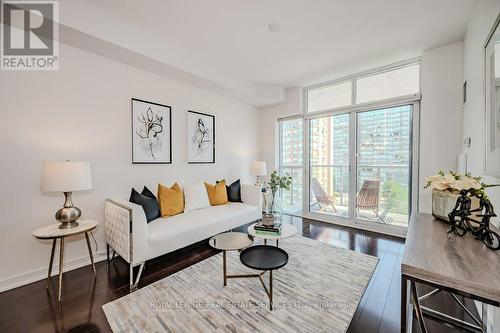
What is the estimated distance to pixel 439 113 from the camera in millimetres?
2914

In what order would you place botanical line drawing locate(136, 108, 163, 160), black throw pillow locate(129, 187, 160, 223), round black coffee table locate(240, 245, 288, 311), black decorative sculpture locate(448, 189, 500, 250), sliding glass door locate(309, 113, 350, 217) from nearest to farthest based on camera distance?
1. black decorative sculpture locate(448, 189, 500, 250)
2. round black coffee table locate(240, 245, 288, 311)
3. black throw pillow locate(129, 187, 160, 223)
4. botanical line drawing locate(136, 108, 163, 160)
5. sliding glass door locate(309, 113, 350, 217)

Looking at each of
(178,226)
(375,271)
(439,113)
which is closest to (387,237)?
A: (375,271)

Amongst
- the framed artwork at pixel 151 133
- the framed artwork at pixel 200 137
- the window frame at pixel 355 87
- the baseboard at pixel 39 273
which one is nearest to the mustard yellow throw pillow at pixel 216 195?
the framed artwork at pixel 200 137

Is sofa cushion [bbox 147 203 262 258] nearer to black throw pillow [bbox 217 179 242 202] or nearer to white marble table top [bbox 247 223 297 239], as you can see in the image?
black throw pillow [bbox 217 179 242 202]

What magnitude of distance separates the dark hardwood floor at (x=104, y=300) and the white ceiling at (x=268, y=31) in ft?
8.50

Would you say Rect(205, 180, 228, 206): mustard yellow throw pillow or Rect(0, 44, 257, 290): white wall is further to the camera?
Rect(205, 180, 228, 206): mustard yellow throw pillow

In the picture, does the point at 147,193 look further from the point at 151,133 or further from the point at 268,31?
the point at 268,31

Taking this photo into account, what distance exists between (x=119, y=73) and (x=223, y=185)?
2.22 m

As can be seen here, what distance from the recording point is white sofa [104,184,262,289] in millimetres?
2016

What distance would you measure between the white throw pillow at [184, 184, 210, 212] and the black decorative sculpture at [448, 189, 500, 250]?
111 inches

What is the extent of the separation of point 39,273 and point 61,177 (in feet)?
3.77

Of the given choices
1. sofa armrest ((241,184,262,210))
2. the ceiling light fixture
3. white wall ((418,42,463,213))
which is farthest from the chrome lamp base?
white wall ((418,42,463,213))

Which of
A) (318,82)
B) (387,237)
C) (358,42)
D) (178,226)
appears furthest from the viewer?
(318,82)

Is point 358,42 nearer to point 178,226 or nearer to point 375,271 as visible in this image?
point 375,271
